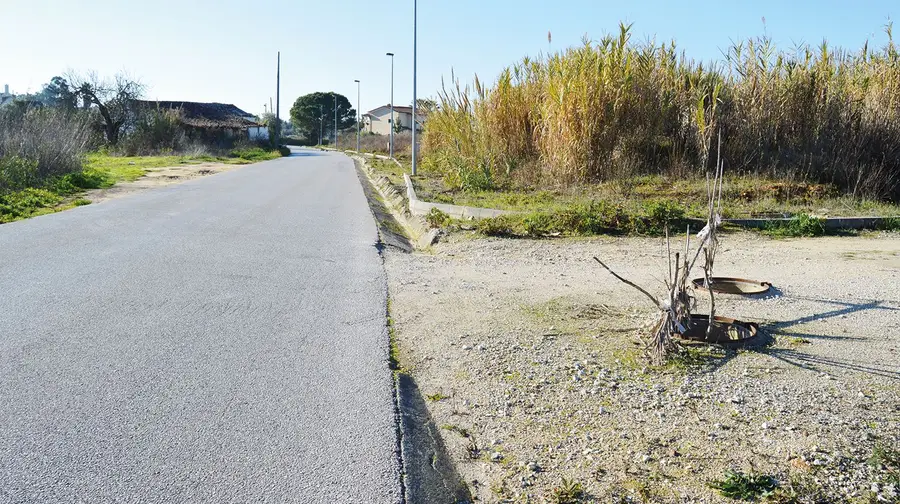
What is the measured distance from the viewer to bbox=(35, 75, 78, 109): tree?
160ft

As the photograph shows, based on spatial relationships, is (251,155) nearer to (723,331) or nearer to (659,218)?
(659,218)

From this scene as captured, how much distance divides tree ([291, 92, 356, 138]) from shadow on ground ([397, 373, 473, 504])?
103 metres

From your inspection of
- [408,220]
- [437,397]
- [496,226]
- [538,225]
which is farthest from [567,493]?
[408,220]

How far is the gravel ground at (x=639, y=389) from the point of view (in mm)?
3455

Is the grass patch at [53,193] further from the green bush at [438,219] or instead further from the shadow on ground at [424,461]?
the shadow on ground at [424,461]

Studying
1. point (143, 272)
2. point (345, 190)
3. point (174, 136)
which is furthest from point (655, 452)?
point (174, 136)

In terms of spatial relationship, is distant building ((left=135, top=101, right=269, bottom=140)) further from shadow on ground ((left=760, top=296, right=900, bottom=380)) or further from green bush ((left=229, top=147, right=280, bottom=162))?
shadow on ground ((left=760, top=296, right=900, bottom=380))

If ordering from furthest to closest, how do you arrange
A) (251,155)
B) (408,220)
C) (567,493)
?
(251,155), (408,220), (567,493)

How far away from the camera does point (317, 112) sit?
10556 cm

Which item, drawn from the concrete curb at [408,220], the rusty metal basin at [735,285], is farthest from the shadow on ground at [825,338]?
the concrete curb at [408,220]

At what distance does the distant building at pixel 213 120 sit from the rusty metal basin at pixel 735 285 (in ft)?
166

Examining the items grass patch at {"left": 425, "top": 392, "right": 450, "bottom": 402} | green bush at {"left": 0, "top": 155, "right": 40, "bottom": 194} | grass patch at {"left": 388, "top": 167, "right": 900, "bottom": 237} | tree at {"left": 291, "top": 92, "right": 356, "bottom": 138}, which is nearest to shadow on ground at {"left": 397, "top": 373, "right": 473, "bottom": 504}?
grass patch at {"left": 425, "top": 392, "right": 450, "bottom": 402}

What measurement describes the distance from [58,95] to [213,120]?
14.7 m

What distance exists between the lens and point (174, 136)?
47.1 m
